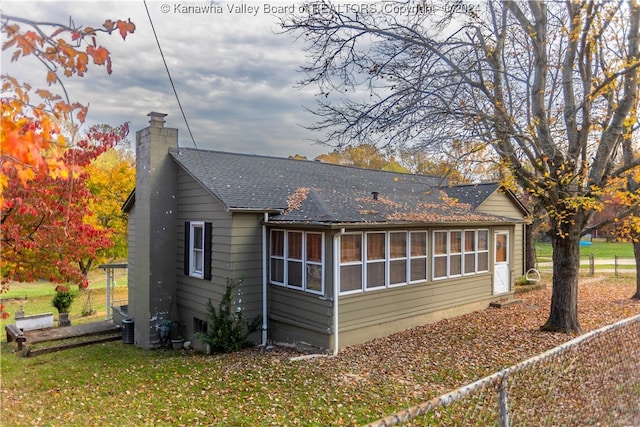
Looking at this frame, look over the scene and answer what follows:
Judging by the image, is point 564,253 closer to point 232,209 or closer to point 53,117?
point 232,209

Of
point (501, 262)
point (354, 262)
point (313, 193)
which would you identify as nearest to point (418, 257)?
point (354, 262)

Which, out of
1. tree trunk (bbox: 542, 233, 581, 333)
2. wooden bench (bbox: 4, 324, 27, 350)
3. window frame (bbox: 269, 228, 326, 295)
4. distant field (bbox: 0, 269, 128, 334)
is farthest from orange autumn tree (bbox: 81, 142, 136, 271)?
tree trunk (bbox: 542, 233, 581, 333)

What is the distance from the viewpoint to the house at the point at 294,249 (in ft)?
32.9

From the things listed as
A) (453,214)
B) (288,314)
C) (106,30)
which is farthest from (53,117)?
(453,214)

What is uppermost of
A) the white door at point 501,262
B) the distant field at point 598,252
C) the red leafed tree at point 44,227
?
the red leafed tree at point 44,227

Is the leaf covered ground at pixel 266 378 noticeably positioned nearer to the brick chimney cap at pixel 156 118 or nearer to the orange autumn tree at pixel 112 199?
the brick chimney cap at pixel 156 118

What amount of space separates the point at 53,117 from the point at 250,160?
10.8 metres

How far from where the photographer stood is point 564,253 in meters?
9.95

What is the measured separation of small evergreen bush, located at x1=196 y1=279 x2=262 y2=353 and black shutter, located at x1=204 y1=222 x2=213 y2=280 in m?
0.86

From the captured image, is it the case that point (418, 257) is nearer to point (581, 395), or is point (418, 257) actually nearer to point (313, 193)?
point (313, 193)

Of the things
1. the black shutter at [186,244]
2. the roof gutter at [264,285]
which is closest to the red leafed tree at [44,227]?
the black shutter at [186,244]

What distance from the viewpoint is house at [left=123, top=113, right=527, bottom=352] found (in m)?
10.0

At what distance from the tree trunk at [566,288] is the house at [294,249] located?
9.63 feet

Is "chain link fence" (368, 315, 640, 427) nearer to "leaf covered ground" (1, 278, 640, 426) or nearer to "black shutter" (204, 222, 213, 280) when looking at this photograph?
"leaf covered ground" (1, 278, 640, 426)
